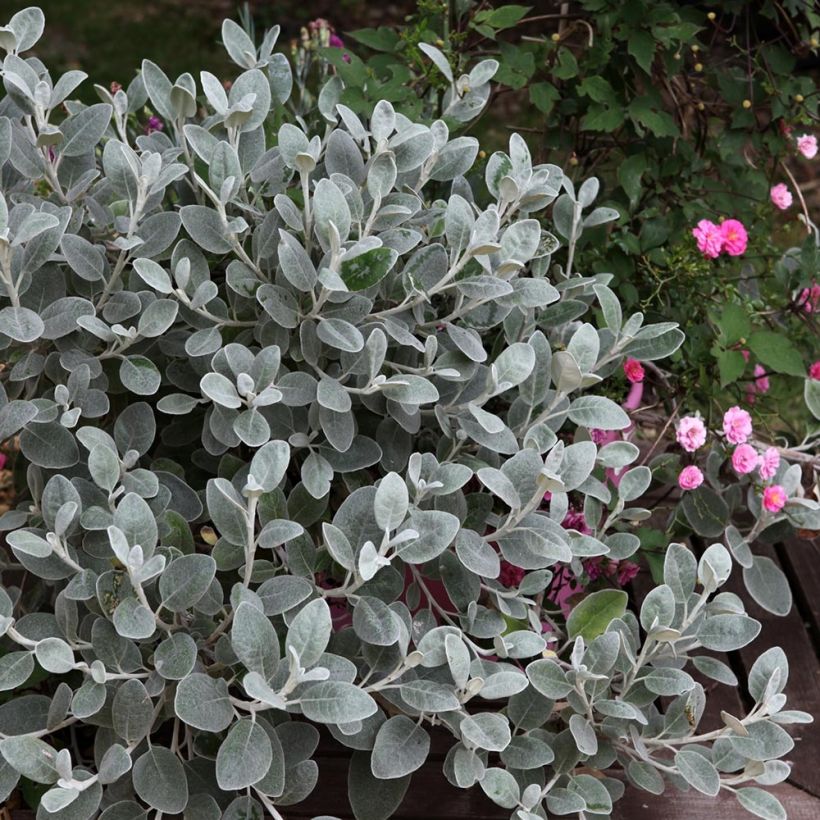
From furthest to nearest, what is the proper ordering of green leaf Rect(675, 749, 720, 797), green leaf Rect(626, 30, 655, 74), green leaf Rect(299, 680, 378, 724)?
green leaf Rect(626, 30, 655, 74)
green leaf Rect(675, 749, 720, 797)
green leaf Rect(299, 680, 378, 724)

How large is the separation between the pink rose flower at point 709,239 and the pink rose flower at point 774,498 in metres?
0.45

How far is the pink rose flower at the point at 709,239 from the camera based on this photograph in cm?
170

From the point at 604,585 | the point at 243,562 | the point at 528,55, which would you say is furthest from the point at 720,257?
the point at 243,562

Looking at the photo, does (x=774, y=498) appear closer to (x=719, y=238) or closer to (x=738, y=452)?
(x=738, y=452)

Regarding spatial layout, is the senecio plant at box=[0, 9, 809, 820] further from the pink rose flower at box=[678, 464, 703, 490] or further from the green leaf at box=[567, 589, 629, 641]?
the pink rose flower at box=[678, 464, 703, 490]

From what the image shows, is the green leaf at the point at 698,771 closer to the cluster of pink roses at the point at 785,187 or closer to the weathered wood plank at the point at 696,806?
the weathered wood plank at the point at 696,806

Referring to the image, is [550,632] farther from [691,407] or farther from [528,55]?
[528,55]

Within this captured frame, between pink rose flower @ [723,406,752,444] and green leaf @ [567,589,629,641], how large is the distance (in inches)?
15.5

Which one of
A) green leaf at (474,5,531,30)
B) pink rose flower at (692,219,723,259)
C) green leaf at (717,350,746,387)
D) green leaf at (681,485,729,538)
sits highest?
green leaf at (474,5,531,30)

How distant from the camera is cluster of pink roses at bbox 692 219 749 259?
170cm

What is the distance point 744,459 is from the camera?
59.0 inches

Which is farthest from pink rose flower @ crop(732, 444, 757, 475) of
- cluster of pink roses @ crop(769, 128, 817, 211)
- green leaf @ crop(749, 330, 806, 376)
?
cluster of pink roses @ crop(769, 128, 817, 211)

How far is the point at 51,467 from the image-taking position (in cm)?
119

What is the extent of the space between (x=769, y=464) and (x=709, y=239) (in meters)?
0.41
